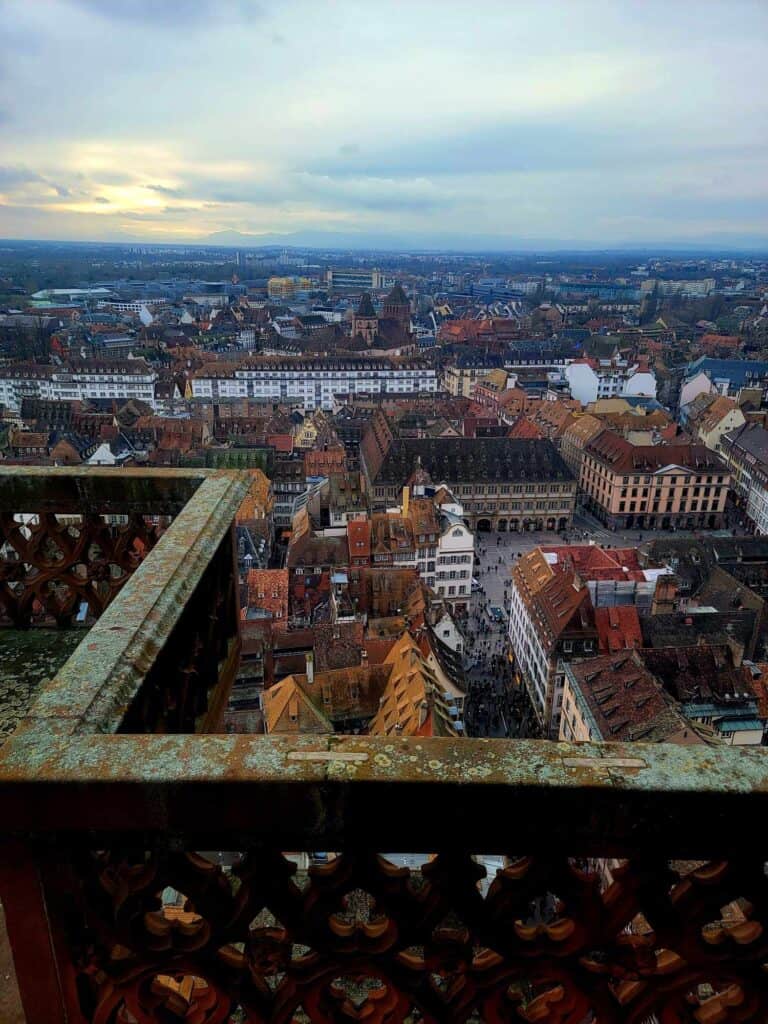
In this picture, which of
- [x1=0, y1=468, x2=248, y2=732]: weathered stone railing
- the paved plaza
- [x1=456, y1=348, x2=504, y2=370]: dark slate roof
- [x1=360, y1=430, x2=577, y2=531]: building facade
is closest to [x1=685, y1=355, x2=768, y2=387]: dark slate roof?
[x1=456, y1=348, x2=504, y2=370]: dark slate roof

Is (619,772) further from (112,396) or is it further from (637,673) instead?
(112,396)

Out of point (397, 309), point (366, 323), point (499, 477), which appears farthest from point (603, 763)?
point (397, 309)

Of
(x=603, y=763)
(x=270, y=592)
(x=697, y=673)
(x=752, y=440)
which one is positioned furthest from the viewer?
(x=752, y=440)

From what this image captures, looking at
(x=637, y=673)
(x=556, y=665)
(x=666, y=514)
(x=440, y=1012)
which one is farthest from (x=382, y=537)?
(x=440, y=1012)

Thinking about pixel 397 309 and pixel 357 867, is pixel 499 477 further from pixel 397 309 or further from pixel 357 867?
pixel 397 309

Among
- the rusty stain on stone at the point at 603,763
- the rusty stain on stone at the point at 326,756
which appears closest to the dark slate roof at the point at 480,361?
the rusty stain on stone at the point at 603,763

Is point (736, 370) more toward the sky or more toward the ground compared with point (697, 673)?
more toward the sky
